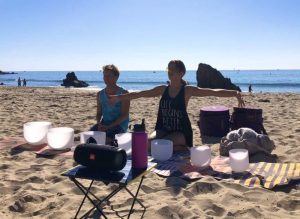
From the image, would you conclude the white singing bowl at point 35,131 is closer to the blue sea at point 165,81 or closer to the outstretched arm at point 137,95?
the outstretched arm at point 137,95

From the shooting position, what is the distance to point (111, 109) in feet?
17.7

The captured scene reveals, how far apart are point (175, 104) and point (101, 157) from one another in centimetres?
259

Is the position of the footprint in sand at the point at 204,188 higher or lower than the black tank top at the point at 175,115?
lower

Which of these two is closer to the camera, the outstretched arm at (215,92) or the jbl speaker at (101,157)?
the jbl speaker at (101,157)

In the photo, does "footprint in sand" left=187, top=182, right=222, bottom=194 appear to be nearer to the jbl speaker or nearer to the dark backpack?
the jbl speaker

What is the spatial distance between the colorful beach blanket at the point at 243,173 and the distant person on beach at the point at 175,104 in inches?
19.4

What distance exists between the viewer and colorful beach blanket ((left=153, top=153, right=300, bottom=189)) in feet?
12.6

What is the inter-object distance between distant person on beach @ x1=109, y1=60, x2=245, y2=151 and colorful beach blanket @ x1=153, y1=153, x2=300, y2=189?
1.62 ft

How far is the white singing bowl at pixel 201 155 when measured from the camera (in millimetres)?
4297

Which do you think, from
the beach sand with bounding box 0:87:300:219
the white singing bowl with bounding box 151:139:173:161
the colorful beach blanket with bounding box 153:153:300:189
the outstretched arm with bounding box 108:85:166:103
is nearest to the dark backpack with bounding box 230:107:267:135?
the beach sand with bounding box 0:87:300:219

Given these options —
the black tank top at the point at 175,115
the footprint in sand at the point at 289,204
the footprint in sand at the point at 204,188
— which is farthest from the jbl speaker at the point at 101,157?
the black tank top at the point at 175,115

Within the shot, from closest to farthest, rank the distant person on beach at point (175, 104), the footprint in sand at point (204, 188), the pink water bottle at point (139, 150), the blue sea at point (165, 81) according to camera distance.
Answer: the pink water bottle at point (139, 150) → the footprint in sand at point (204, 188) → the distant person on beach at point (175, 104) → the blue sea at point (165, 81)

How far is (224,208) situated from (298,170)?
142 centimetres

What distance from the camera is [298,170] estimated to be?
13.6ft
